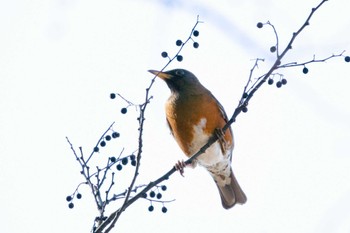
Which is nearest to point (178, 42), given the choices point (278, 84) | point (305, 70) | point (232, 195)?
point (278, 84)

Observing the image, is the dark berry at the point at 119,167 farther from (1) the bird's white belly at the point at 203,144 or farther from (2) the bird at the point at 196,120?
(1) the bird's white belly at the point at 203,144

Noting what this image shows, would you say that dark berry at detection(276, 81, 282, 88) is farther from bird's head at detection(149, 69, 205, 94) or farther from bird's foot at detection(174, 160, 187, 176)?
bird's head at detection(149, 69, 205, 94)

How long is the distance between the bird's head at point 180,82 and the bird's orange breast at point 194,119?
12cm

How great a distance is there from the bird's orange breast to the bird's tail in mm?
852

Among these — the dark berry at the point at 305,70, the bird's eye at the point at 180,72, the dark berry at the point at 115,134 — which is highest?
the bird's eye at the point at 180,72

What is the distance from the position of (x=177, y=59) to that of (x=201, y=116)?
162 cm

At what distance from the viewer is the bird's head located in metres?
6.26

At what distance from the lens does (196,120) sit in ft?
19.2

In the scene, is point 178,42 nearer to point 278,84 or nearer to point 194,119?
point 278,84

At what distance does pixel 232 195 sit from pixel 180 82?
1489 mm

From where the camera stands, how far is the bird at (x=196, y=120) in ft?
19.1

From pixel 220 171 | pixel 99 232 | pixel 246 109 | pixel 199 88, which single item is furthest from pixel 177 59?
pixel 220 171

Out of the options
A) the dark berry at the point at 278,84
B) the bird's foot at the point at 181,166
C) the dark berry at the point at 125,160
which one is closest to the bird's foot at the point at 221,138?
the bird's foot at the point at 181,166

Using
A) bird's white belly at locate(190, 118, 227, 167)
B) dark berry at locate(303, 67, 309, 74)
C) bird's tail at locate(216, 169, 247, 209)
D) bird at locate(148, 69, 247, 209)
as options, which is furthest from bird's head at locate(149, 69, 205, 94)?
dark berry at locate(303, 67, 309, 74)
